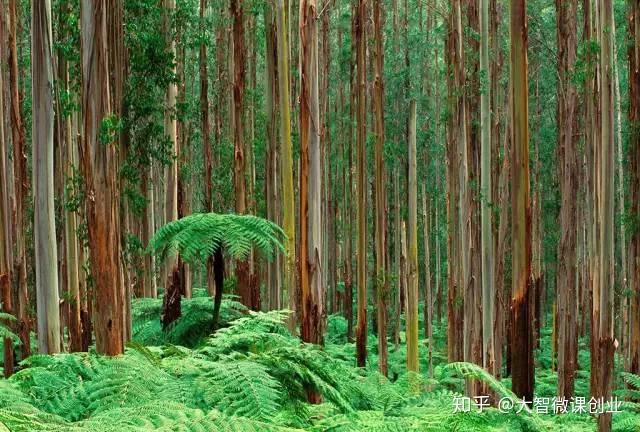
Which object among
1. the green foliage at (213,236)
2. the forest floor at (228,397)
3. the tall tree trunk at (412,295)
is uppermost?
the green foliage at (213,236)

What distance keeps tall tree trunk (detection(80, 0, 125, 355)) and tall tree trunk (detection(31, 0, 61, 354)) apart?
1082 millimetres

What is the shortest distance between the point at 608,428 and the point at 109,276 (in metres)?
6.65

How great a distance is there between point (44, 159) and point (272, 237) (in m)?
1.77

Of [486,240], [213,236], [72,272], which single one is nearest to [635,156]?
[486,240]

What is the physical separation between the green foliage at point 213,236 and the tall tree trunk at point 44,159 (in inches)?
32.0

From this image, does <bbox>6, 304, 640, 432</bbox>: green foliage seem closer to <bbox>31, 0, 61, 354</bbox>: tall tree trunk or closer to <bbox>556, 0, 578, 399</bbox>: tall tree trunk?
<bbox>31, 0, 61, 354</bbox>: tall tree trunk

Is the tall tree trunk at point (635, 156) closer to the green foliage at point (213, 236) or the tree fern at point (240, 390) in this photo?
the green foliage at point (213, 236)

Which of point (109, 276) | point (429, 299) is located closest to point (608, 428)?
point (109, 276)

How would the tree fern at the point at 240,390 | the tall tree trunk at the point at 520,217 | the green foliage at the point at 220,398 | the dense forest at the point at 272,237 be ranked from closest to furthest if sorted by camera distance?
the green foliage at the point at 220,398 < the tree fern at the point at 240,390 < the dense forest at the point at 272,237 < the tall tree trunk at the point at 520,217

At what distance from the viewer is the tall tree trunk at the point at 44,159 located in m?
4.97

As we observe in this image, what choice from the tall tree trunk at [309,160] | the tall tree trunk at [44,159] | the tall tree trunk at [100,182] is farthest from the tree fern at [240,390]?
the tall tree trunk at [309,160]

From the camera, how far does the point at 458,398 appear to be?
3662mm

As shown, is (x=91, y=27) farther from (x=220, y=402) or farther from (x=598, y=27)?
(x=598, y=27)

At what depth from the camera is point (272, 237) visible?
4.69m
